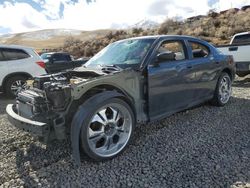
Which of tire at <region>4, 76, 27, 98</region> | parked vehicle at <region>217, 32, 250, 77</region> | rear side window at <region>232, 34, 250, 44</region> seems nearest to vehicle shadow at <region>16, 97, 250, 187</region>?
parked vehicle at <region>217, 32, 250, 77</region>

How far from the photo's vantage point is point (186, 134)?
16.0ft

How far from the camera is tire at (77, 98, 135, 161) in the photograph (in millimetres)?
3719

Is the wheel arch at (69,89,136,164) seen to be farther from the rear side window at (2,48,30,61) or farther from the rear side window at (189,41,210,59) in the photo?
the rear side window at (2,48,30,61)

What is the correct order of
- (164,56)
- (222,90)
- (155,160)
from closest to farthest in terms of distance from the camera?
(155,160) < (164,56) < (222,90)

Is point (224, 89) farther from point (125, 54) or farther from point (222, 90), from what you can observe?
point (125, 54)

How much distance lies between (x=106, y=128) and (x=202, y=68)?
8.74 ft

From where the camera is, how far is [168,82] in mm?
4859

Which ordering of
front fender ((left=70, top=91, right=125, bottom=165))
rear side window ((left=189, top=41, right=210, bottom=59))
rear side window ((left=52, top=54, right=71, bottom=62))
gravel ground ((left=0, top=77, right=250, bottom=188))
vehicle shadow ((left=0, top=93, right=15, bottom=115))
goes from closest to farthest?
gravel ground ((left=0, top=77, right=250, bottom=188)), front fender ((left=70, top=91, right=125, bottom=165)), rear side window ((left=189, top=41, right=210, bottom=59)), vehicle shadow ((left=0, top=93, right=15, bottom=115)), rear side window ((left=52, top=54, right=71, bottom=62))

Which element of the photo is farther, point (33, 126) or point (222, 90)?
point (222, 90)

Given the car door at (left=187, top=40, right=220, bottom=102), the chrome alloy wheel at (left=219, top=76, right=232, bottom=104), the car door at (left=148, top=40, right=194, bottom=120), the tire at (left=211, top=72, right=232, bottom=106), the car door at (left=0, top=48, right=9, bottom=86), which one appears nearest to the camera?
the car door at (left=148, top=40, right=194, bottom=120)

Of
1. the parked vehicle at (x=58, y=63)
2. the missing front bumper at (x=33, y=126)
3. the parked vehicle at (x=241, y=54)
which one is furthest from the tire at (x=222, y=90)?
the parked vehicle at (x=58, y=63)

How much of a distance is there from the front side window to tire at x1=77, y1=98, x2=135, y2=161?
1365mm

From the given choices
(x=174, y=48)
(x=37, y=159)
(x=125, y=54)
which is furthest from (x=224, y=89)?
(x=37, y=159)

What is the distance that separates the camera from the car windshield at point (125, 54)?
4.76m
